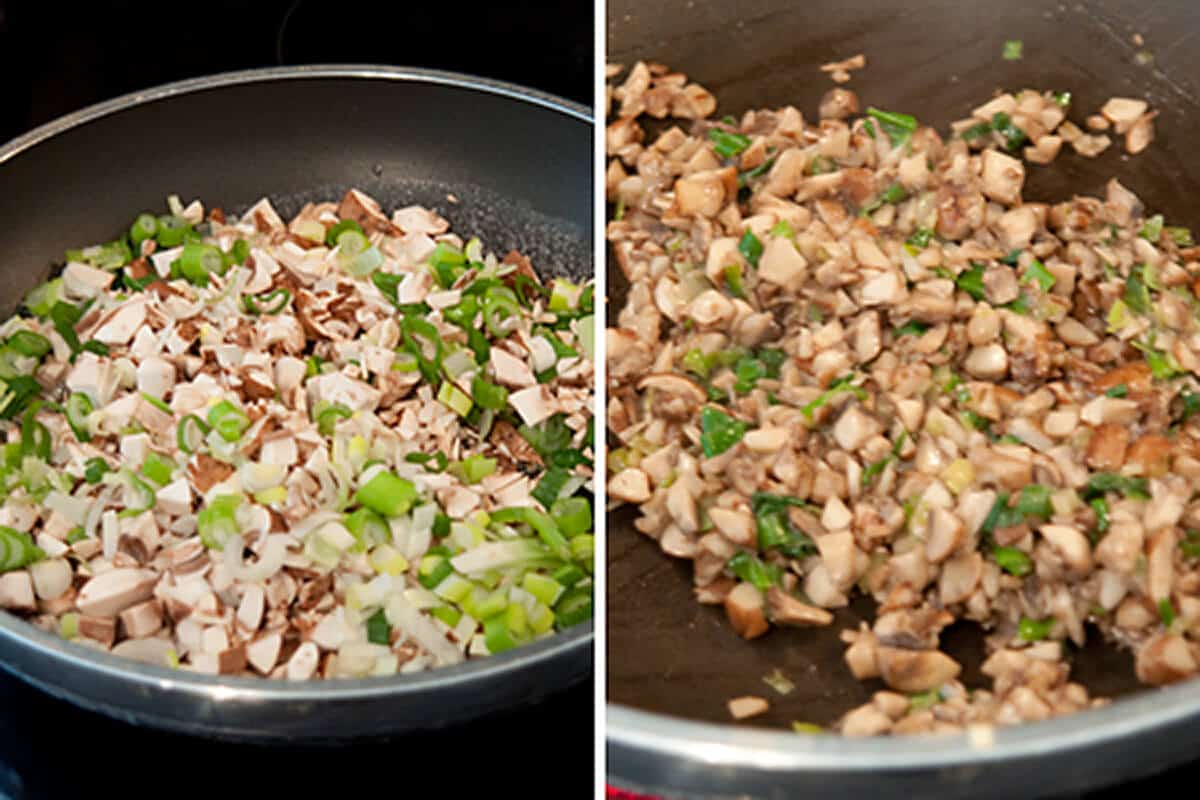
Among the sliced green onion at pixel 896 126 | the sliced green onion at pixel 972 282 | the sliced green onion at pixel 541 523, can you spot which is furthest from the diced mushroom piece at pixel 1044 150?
the sliced green onion at pixel 541 523

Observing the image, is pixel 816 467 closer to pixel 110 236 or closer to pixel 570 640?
pixel 570 640

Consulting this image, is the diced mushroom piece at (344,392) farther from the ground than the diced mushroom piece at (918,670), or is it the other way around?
the diced mushroom piece at (344,392)

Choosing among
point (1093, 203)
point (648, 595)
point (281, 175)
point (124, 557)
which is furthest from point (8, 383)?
point (1093, 203)

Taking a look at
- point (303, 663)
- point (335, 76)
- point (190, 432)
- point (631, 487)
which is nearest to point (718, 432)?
point (631, 487)

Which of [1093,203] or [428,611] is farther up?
[1093,203]

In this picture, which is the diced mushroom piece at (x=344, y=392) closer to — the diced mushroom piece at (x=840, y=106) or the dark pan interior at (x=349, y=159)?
the dark pan interior at (x=349, y=159)

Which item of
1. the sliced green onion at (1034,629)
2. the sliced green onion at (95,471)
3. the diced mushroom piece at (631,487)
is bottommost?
the sliced green onion at (1034,629)

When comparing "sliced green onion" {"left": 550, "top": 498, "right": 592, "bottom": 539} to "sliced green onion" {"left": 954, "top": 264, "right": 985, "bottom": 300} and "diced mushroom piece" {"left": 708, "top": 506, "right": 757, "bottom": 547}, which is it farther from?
"sliced green onion" {"left": 954, "top": 264, "right": 985, "bottom": 300}

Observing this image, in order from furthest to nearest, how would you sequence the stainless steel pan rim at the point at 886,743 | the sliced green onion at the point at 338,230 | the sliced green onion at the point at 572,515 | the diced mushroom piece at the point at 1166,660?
the sliced green onion at the point at 338,230 < the sliced green onion at the point at 572,515 < the diced mushroom piece at the point at 1166,660 < the stainless steel pan rim at the point at 886,743
